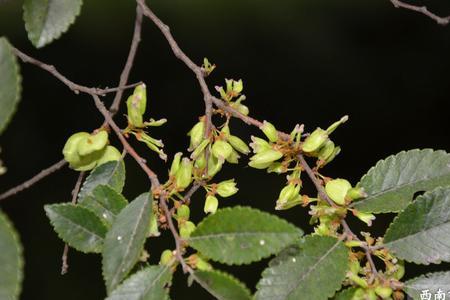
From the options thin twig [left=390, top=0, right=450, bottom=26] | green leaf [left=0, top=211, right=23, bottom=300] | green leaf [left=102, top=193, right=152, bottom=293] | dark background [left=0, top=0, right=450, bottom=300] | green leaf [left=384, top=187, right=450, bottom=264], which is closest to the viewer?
green leaf [left=0, top=211, right=23, bottom=300]

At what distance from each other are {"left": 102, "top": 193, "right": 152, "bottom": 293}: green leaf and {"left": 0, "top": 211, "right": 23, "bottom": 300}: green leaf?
123 mm

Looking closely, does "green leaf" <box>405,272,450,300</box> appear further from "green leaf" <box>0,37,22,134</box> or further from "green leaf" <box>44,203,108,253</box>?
"green leaf" <box>0,37,22,134</box>

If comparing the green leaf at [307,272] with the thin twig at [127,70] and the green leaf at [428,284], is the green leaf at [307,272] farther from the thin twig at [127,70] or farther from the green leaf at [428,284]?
the thin twig at [127,70]

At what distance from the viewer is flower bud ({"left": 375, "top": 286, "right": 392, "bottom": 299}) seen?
826 millimetres

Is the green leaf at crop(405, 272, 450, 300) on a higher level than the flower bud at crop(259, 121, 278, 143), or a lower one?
lower

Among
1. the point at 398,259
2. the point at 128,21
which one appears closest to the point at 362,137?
the point at 128,21

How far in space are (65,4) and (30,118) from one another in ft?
5.80

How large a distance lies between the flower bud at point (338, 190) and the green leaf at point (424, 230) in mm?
71

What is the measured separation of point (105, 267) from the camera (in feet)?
2.52

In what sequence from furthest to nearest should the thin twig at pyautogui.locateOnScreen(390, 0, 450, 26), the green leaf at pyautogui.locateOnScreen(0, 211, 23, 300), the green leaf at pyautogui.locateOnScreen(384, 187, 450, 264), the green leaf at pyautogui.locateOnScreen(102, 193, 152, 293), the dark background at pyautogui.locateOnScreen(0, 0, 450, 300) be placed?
the dark background at pyautogui.locateOnScreen(0, 0, 450, 300), the thin twig at pyautogui.locateOnScreen(390, 0, 450, 26), the green leaf at pyautogui.locateOnScreen(384, 187, 450, 264), the green leaf at pyautogui.locateOnScreen(102, 193, 152, 293), the green leaf at pyautogui.locateOnScreen(0, 211, 23, 300)

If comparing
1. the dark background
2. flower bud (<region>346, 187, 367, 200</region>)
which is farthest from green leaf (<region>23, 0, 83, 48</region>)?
the dark background

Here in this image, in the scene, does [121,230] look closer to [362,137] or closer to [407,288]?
[407,288]

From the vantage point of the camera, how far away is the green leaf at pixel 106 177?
90 centimetres

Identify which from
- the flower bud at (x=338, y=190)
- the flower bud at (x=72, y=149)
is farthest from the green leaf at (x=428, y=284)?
the flower bud at (x=72, y=149)
